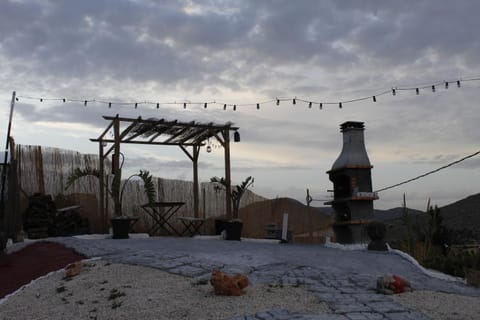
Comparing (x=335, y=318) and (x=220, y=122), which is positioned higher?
(x=220, y=122)

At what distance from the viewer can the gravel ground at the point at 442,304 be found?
14.8 feet

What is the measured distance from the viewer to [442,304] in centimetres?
491

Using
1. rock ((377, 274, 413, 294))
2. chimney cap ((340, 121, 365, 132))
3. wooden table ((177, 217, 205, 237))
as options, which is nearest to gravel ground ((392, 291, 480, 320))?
rock ((377, 274, 413, 294))

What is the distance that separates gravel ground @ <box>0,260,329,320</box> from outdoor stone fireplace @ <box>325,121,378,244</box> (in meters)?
5.05

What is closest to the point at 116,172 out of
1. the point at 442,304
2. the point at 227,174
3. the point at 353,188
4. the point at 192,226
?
the point at 227,174

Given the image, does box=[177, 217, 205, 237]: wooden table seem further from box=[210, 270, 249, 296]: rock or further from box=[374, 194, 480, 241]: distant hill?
box=[210, 270, 249, 296]: rock

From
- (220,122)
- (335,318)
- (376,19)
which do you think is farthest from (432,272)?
(220,122)

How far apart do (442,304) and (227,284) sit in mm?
2114

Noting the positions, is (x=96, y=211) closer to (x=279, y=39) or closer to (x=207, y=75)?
(x=207, y=75)

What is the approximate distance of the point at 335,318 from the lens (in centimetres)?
412

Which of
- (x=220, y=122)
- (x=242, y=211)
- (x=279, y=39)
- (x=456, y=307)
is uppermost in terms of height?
(x=279, y=39)

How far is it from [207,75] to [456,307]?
6.78m

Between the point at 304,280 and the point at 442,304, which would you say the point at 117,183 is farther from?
the point at 442,304

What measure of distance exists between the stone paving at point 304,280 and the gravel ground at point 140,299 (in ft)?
0.53
